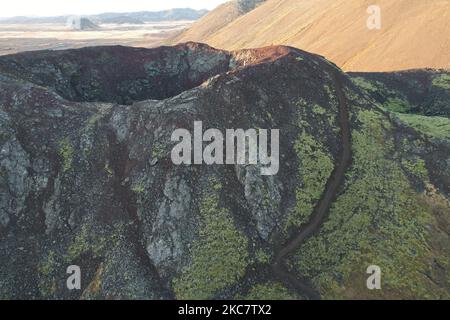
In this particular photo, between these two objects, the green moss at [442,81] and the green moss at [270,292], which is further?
the green moss at [442,81]

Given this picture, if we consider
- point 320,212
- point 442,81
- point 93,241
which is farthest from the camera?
point 442,81

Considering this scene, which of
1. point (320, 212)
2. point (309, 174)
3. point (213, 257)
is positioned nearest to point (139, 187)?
point (213, 257)

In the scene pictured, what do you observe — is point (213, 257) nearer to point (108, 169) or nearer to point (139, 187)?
point (139, 187)

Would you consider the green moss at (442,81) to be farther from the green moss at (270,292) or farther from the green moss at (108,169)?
the green moss at (108,169)

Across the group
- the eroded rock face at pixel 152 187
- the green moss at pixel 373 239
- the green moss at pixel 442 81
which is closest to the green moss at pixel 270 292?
the eroded rock face at pixel 152 187

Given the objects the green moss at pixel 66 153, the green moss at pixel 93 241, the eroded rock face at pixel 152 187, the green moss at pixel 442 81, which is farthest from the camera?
the green moss at pixel 442 81
